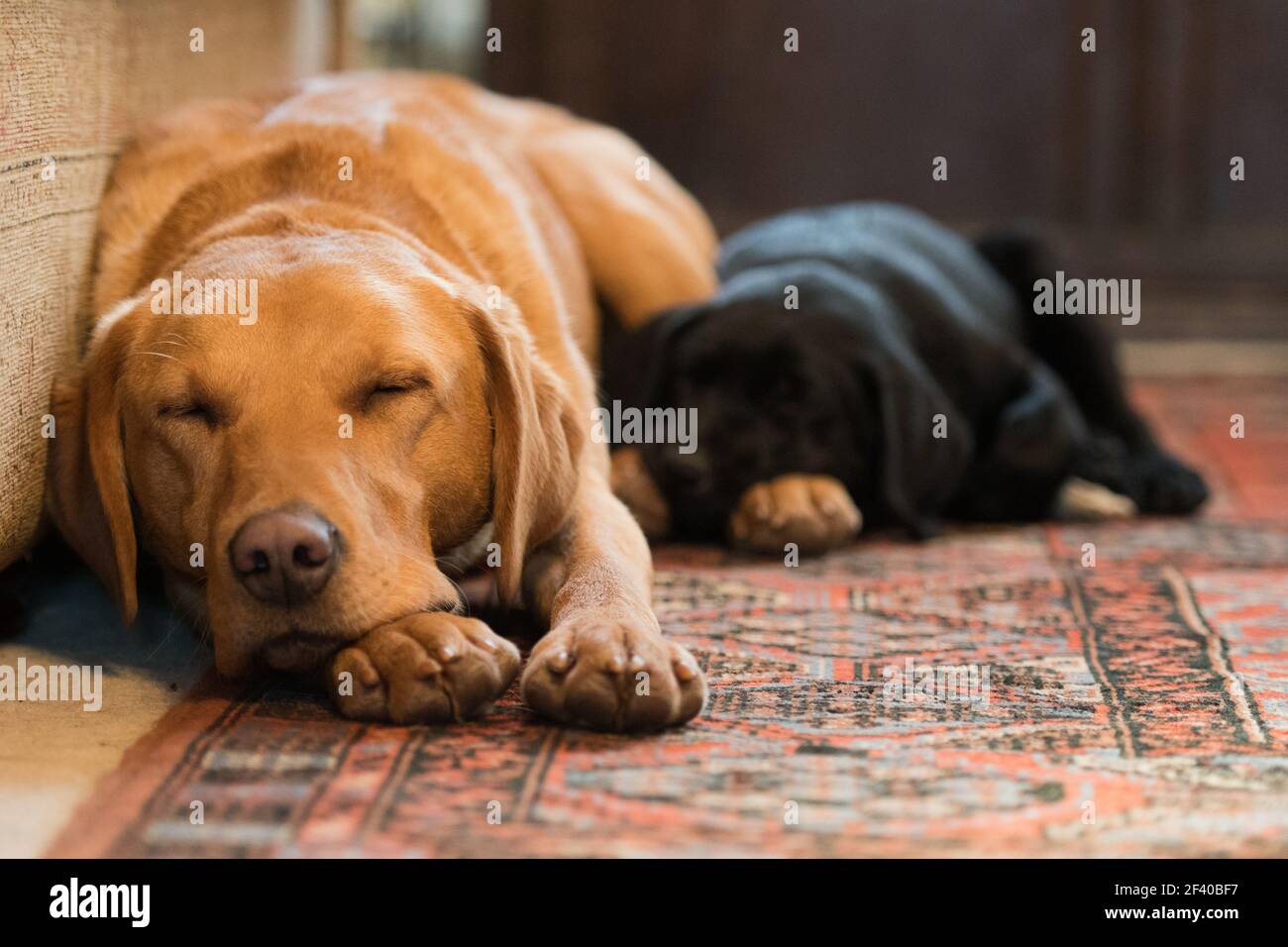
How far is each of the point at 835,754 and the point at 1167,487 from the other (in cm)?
251

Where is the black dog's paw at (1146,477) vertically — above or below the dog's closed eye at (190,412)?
below

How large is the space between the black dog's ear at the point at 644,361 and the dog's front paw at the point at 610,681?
1.64m

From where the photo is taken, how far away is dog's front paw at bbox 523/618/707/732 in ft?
7.48

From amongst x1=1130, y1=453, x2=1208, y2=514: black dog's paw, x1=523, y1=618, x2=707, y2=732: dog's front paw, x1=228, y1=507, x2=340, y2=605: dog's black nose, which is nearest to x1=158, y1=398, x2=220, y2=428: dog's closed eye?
x1=228, y1=507, x2=340, y2=605: dog's black nose

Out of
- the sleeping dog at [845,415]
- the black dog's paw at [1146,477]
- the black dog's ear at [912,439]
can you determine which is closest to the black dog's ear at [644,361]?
the sleeping dog at [845,415]

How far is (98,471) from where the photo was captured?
2654mm

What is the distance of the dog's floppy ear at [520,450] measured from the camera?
8.86ft

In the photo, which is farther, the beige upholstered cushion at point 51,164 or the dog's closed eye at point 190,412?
the beige upholstered cushion at point 51,164

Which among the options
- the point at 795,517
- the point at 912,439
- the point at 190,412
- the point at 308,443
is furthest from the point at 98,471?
the point at 912,439

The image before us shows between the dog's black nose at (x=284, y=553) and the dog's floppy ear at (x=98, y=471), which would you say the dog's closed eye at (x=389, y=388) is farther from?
the dog's floppy ear at (x=98, y=471)

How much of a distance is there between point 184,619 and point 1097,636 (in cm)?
169

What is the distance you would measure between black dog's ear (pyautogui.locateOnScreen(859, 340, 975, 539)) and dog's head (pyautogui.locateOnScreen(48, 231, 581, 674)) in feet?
3.81

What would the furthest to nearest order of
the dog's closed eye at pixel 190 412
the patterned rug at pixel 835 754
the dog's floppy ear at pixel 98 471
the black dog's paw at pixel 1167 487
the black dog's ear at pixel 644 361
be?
the black dog's paw at pixel 1167 487 < the black dog's ear at pixel 644 361 < the dog's floppy ear at pixel 98 471 < the dog's closed eye at pixel 190 412 < the patterned rug at pixel 835 754
